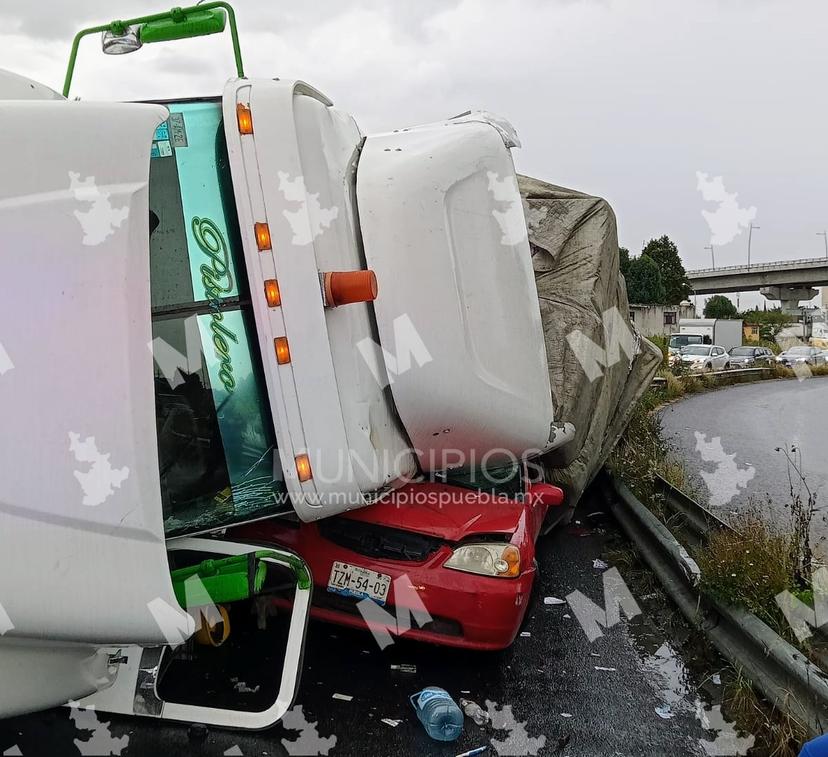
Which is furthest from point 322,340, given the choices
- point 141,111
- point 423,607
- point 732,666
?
point 732,666

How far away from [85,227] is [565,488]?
384 centimetres

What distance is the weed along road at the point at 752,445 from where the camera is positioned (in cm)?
707

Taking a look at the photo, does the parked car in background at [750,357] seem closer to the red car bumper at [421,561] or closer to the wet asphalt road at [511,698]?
the wet asphalt road at [511,698]

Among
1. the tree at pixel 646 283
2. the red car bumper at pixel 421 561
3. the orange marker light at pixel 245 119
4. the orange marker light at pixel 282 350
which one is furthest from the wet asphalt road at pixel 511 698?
the tree at pixel 646 283

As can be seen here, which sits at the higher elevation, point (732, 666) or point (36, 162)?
point (36, 162)

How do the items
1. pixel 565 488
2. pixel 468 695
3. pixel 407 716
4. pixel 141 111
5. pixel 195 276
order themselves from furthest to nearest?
pixel 565 488
pixel 468 695
pixel 407 716
pixel 195 276
pixel 141 111

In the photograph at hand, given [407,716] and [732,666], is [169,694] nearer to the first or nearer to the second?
[407,716]

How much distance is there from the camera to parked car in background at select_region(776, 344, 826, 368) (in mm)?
30966

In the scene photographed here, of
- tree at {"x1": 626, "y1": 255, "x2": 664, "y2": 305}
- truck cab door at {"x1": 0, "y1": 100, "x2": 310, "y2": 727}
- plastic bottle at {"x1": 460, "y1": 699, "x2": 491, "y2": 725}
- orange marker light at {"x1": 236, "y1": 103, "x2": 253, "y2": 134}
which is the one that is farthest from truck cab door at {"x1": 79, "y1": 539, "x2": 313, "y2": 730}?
tree at {"x1": 626, "y1": 255, "x2": 664, "y2": 305}

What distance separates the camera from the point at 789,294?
192ft

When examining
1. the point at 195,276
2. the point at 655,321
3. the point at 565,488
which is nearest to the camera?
the point at 195,276

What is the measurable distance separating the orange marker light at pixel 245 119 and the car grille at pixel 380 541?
1.81 metres

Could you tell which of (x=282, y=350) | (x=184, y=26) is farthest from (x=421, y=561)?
(x=184, y=26)

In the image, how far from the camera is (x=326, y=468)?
300 centimetres
